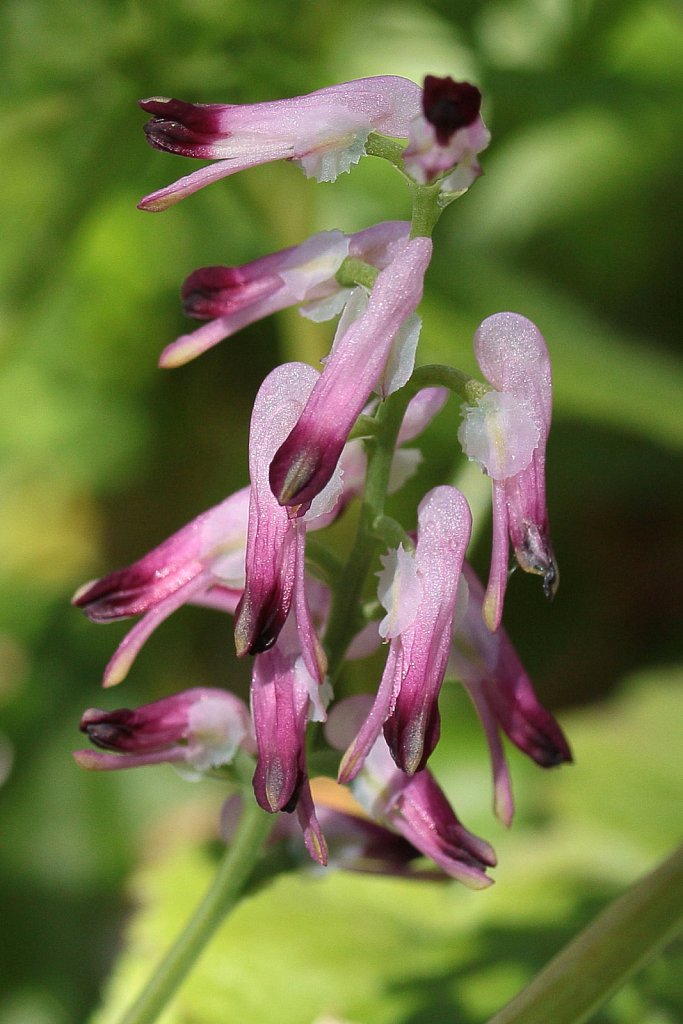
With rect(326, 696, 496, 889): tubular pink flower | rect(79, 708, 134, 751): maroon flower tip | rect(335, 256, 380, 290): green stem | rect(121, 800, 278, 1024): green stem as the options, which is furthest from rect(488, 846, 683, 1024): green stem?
rect(335, 256, 380, 290): green stem

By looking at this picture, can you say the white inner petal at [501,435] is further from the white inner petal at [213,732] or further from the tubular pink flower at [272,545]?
the white inner petal at [213,732]

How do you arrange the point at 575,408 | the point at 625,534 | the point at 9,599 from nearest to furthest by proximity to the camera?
1. the point at 575,408
2. the point at 9,599
3. the point at 625,534

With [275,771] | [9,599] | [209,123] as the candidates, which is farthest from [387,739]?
[9,599]

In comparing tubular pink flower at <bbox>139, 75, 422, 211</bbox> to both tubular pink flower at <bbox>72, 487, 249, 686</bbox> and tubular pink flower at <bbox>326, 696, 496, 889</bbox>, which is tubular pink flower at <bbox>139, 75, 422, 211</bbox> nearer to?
tubular pink flower at <bbox>72, 487, 249, 686</bbox>

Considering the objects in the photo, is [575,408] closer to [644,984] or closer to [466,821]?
[466,821]

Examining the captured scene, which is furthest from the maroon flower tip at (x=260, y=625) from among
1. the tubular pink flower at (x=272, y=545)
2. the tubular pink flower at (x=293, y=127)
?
the tubular pink flower at (x=293, y=127)

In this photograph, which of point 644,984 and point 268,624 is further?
point 644,984
